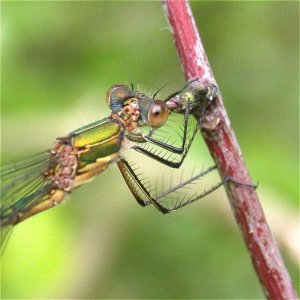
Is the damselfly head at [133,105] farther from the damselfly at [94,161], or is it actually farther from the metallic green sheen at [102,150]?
the metallic green sheen at [102,150]

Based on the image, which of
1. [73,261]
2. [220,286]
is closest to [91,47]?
[73,261]

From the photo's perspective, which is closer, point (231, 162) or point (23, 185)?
point (231, 162)

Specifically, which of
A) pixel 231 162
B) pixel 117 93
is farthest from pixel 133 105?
pixel 231 162

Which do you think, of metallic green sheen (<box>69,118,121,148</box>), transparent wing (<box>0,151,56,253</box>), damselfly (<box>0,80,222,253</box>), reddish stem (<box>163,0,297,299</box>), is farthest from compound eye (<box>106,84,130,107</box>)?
reddish stem (<box>163,0,297,299</box>)

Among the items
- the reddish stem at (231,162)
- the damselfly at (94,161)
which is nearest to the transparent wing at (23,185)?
the damselfly at (94,161)

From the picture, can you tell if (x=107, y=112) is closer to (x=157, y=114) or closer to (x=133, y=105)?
(x=133, y=105)

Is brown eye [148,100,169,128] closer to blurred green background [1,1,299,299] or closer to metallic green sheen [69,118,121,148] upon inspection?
metallic green sheen [69,118,121,148]

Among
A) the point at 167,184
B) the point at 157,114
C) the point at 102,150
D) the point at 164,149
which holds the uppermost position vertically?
the point at 157,114

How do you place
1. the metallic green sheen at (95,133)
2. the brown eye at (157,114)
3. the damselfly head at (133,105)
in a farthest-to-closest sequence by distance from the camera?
the metallic green sheen at (95,133), the damselfly head at (133,105), the brown eye at (157,114)
